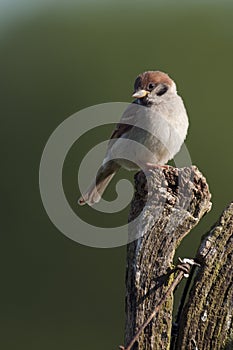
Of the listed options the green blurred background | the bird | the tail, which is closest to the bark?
the bird

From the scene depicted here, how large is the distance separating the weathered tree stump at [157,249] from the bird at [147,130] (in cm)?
196

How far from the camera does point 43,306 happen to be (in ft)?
34.1

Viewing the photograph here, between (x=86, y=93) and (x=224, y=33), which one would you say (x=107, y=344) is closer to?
(x=86, y=93)

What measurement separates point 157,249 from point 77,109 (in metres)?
7.39

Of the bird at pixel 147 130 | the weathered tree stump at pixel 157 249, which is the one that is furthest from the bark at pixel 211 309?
the bird at pixel 147 130

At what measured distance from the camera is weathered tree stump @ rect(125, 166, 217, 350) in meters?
3.58

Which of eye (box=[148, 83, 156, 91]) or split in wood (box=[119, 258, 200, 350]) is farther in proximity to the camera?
eye (box=[148, 83, 156, 91])

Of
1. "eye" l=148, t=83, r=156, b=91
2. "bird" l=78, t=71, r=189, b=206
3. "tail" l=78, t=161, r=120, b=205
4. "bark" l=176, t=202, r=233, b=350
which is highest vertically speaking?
"eye" l=148, t=83, r=156, b=91

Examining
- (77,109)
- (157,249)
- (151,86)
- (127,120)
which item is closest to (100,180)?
(127,120)

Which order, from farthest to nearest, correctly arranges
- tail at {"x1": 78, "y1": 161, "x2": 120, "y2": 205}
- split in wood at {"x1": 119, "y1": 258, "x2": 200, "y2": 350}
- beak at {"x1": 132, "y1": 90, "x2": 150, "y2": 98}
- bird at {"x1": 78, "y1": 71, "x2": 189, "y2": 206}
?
tail at {"x1": 78, "y1": 161, "x2": 120, "y2": 205} < beak at {"x1": 132, "y1": 90, "x2": 150, "y2": 98} < bird at {"x1": 78, "y1": 71, "x2": 189, "y2": 206} < split in wood at {"x1": 119, "y1": 258, "x2": 200, "y2": 350}

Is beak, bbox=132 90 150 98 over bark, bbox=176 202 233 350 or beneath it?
over

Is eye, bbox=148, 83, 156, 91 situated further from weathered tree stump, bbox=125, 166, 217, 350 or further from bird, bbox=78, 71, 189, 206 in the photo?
weathered tree stump, bbox=125, 166, 217, 350

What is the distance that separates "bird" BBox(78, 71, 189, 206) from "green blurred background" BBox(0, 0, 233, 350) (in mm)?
2740

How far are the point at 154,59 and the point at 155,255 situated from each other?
7.34 meters
